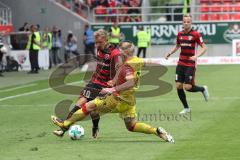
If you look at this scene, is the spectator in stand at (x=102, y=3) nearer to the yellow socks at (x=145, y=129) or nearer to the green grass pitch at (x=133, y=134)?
the green grass pitch at (x=133, y=134)

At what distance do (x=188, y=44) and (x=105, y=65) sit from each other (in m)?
4.60

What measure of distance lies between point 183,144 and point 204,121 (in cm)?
338

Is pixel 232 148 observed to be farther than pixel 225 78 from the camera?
No

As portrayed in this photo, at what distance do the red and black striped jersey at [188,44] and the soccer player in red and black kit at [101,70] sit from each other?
4413 millimetres

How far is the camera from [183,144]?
13250 millimetres

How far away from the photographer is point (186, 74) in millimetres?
18203

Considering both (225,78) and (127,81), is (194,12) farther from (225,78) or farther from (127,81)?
(127,81)

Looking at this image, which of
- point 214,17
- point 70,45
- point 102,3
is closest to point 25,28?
point 70,45

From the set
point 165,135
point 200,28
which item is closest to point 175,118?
point 165,135

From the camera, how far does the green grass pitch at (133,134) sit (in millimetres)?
12305

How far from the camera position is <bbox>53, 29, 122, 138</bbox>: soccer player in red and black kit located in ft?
45.1

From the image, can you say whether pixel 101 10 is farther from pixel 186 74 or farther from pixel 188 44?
pixel 186 74

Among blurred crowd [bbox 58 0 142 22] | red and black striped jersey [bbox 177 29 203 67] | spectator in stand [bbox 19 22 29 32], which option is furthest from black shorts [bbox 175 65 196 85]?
blurred crowd [bbox 58 0 142 22]

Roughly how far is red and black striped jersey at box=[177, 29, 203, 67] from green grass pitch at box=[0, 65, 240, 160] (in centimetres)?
127
